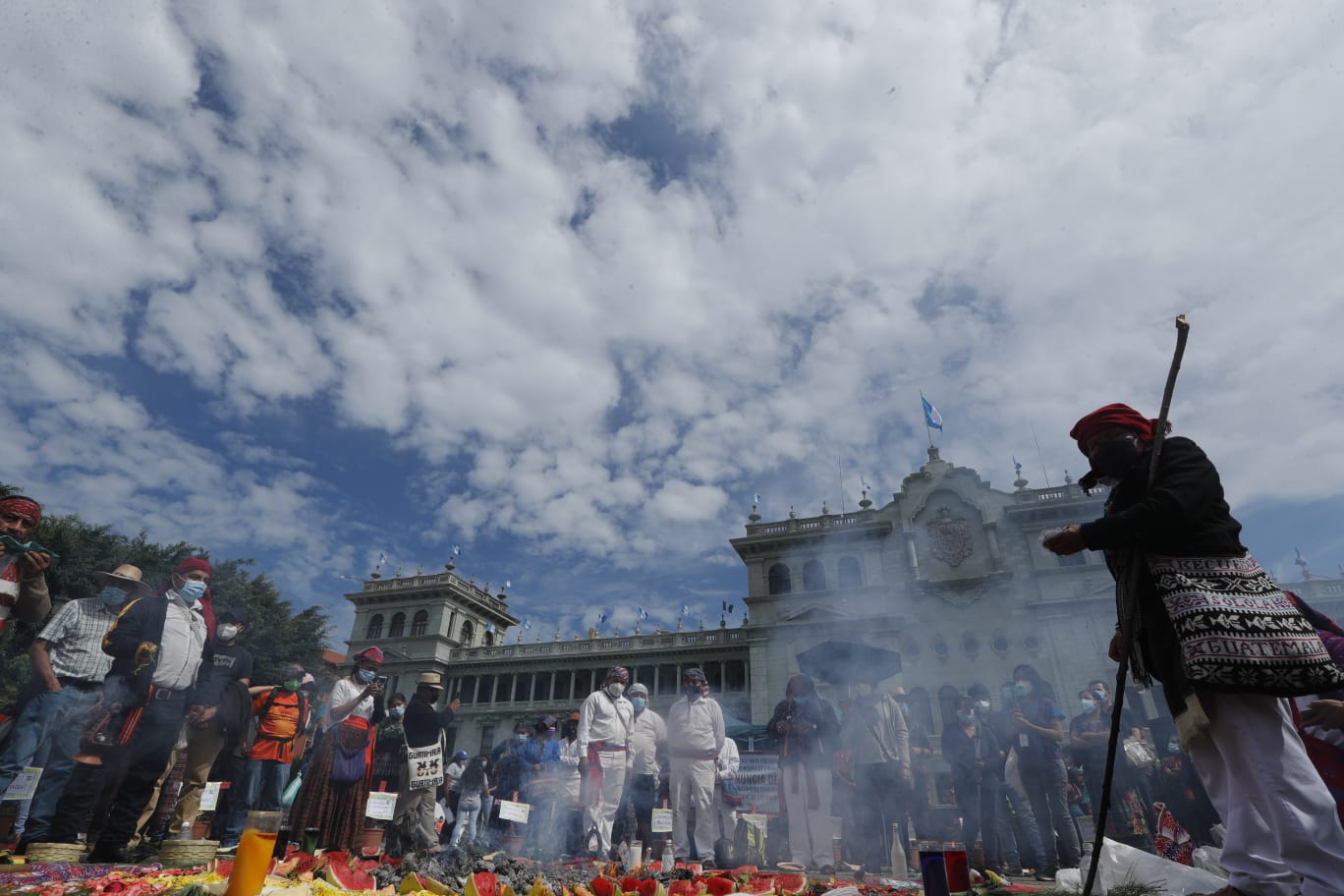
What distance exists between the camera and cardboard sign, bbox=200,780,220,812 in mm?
6590

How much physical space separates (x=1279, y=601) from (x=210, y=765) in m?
9.39

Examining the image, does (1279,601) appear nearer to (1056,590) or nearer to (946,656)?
(946,656)

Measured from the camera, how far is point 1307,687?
7.31 feet

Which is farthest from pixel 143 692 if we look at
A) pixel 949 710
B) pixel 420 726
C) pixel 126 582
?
pixel 949 710

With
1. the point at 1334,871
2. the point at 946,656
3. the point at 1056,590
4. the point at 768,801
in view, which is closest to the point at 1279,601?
the point at 1334,871

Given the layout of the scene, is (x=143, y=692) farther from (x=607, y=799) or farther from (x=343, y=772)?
(x=607, y=799)

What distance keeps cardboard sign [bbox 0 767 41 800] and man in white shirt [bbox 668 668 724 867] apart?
19.8 feet

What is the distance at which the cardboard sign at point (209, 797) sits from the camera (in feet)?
21.6

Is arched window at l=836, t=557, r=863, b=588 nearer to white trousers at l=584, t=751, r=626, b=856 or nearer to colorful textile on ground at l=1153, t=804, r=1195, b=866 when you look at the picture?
colorful textile on ground at l=1153, t=804, r=1195, b=866

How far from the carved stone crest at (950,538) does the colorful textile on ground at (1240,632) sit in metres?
28.6

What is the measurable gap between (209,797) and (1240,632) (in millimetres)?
8874

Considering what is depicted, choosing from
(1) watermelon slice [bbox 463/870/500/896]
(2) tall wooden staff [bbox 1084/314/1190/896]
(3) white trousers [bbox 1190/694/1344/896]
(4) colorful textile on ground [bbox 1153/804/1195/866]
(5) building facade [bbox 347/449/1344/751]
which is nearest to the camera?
(3) white trousers [bbox 1190/694/1344/896]

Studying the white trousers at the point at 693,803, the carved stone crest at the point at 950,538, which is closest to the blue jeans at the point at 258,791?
the white trousers at the point at 693,803

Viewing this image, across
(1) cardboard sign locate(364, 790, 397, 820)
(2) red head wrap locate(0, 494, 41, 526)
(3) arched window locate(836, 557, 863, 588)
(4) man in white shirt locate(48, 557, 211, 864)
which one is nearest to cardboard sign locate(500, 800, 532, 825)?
(1) cardboard sign locate(364, 790, 397, 820)
